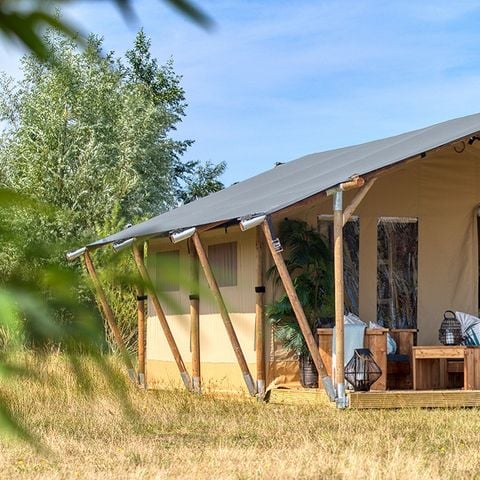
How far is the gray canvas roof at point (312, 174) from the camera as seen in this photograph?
9.54m

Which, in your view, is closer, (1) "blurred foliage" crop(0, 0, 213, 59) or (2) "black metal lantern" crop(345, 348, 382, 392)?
(1) "blurred foliage" crop(0, 0, 213, 59)

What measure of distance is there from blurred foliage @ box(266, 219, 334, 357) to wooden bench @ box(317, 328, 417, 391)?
0.48 m

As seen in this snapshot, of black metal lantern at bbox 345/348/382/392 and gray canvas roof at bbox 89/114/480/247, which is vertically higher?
gray canvas roof at bbox 89/114/480/247

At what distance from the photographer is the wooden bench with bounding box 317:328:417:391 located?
972 cm

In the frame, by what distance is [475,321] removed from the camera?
11.2 meters

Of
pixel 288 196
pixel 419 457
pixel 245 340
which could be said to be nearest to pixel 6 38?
pixel 419 457

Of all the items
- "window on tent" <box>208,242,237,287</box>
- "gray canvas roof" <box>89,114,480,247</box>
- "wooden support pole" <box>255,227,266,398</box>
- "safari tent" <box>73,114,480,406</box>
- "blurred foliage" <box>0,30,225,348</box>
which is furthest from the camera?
"window on tent" <box>208,242,237,287</box>

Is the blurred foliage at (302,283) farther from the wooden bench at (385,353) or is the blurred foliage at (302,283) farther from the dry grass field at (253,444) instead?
the dry grass field at (253,444)

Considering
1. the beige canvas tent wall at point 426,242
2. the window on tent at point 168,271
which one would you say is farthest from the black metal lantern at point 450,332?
the window on tent at point 168,271

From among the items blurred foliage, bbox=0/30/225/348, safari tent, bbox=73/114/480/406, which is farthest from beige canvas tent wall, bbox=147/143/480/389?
blurred foliage, bbox=0/30/225/348

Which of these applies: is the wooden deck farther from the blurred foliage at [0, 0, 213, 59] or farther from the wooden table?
the blurred foliage at [0, 0, 213, 59]

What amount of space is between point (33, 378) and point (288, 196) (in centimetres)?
871

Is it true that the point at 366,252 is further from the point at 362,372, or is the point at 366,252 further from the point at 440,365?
the point at 362,372

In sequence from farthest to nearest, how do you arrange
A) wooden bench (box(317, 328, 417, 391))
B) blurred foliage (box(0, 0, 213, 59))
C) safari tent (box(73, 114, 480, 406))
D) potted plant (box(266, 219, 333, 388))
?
1. safari tent (box(73, 114, 480, 406))
2. potted plant (box(266, 219, 333, 388))
3. wooden bench (box(317, 328, 417, 391))
4. blurred foliage (box(0, 0, 213, 59))
